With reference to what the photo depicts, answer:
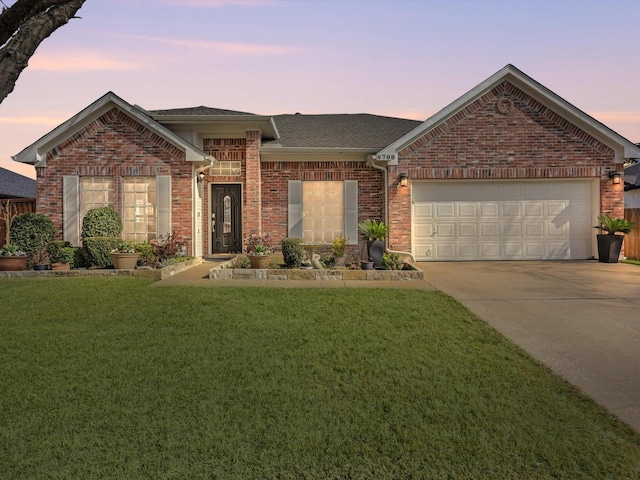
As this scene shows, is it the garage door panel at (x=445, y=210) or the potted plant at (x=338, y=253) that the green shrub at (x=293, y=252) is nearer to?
the potted plant at (x=338, y=253)

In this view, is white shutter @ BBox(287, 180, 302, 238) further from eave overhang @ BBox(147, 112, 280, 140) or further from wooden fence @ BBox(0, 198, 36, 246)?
wooden fence @ BBox(0, 198, 36, 246)

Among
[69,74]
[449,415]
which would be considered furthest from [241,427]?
[69,74]

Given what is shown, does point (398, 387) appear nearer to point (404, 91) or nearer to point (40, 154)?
point (404, 91)

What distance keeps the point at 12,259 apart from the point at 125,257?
8.48 ft

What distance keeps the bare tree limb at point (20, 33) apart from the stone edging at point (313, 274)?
21.6ft

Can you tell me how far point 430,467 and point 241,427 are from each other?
4.06ft

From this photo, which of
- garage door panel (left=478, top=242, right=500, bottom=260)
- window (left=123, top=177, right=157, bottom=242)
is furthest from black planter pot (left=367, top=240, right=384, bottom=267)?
window (left=123, top=177, right=157, bottom=242)

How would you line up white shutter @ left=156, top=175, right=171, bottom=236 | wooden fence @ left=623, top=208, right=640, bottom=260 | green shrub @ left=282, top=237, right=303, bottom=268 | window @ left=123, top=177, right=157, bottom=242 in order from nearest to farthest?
green shrub @ left=282, top=237, right=303, bottom=268
white shutter @ left=156, top=175, right=171, bottom=236
window @ left=123, top=177, right=157, bottom=242
wooden fence @ left=623, top=208, right=640, bottom=260

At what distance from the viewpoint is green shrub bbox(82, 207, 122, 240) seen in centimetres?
1096

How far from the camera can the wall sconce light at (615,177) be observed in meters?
12.6

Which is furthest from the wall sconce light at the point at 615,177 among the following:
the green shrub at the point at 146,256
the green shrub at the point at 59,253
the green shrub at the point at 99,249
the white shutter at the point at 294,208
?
the green shrub at the point at 59,253

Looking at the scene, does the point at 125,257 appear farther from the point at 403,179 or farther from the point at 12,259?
the point at 403,179

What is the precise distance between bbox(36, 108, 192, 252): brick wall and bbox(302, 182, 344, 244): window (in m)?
3.69

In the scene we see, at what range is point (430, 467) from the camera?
247 cm
